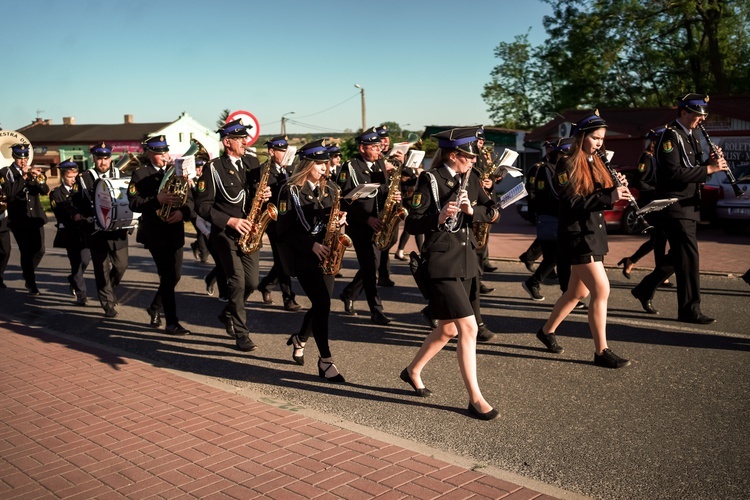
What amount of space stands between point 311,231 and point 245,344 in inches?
70.6

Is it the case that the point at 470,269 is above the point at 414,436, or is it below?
above

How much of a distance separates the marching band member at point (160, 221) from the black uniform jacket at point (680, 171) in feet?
16.0

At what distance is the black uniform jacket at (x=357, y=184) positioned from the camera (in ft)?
29.7

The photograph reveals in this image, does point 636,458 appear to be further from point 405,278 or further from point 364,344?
point 405,278

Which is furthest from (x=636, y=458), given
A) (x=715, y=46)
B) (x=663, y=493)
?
(x=715, y=46)

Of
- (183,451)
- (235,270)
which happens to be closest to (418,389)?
(183,451)

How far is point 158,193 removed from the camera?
8.51 meters

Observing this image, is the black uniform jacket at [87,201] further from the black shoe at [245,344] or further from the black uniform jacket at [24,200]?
the black shoe at [245,344]

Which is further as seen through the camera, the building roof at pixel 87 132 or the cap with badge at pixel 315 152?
the building roof at pixel 87 132

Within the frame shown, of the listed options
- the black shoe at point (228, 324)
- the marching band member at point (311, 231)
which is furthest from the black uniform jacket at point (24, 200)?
the marching band member at point (311, 231)

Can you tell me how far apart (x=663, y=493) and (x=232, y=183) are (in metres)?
4.97

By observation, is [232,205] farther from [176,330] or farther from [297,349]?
[176,330]

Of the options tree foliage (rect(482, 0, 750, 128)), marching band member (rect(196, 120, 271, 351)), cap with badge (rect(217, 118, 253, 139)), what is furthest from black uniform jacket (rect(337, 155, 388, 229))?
tree foliage (rect(482, 0, 750, 128))

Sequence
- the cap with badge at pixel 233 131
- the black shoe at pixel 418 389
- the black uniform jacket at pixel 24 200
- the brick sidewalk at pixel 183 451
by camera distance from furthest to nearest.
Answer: the black uniform jacket at pixel 24 200, the cap with badge at pixel 233 131, the black shoe at pixel 418 389, the brick sidewalk at pixel 183 451
